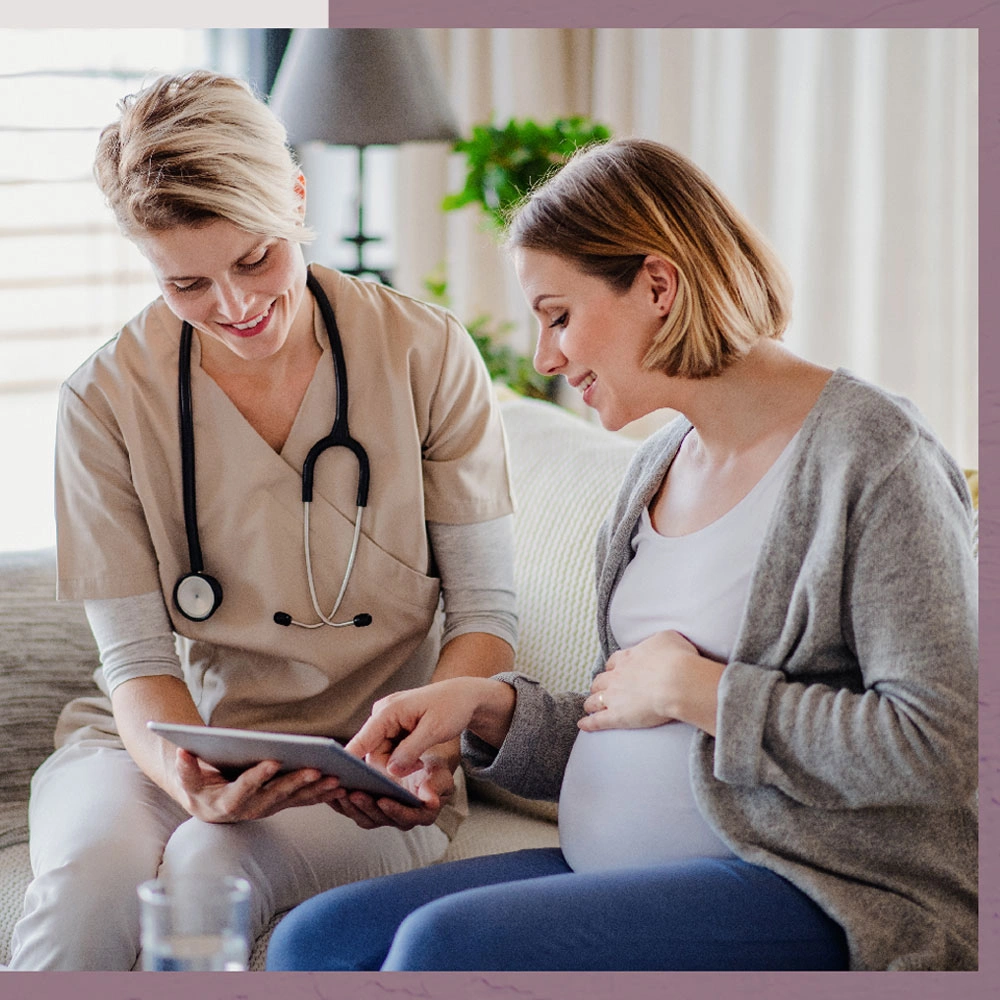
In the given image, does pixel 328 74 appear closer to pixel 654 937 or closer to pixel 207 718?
pixel 207 718

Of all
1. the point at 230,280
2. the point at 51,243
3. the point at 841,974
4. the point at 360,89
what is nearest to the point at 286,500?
the point at 230,280

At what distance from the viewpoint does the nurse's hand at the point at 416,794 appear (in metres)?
1.32

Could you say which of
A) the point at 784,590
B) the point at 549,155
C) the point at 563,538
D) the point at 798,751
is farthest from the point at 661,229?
the point at 549,155

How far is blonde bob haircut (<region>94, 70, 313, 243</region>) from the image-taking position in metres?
1.31

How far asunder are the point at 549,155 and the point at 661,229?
74.5 inches

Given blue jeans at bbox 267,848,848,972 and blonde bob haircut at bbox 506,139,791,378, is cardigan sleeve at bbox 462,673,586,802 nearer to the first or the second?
blue jeans at bbox 267,848,848,972

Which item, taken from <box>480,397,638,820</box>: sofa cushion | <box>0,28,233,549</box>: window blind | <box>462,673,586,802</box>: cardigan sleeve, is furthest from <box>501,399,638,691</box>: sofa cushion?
<box>0,28,233,549</box>: window blind

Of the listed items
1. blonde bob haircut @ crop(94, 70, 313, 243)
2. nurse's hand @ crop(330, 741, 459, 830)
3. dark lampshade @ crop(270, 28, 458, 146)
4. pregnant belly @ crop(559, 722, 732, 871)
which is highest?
dark lampshade @ crop(270, 28, 458, 146)

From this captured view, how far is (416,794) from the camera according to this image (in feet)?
4.50

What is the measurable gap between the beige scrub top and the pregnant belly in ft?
1.23

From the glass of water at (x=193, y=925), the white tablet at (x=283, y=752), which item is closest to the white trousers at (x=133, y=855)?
the white tablet at (x=283, y=752)

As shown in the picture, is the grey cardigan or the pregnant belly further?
the pregnant belly

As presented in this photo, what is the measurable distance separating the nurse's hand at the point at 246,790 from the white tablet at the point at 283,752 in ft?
0.04

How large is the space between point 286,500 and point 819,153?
6.70 ft
